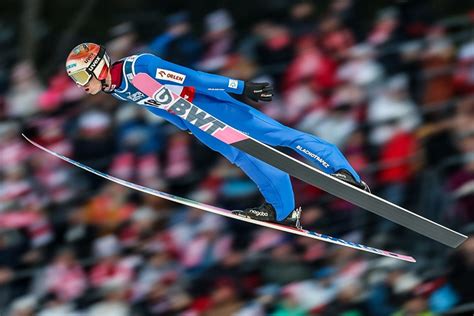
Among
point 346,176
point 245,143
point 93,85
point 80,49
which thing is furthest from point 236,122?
point 80,49

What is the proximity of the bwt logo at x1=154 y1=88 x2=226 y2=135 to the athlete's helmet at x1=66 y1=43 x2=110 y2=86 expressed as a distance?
351 mm

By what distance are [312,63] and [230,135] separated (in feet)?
6.78

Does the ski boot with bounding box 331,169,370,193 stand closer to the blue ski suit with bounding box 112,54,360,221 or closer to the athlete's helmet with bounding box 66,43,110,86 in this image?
the blue ski suit with bounding box 112,54,360,221

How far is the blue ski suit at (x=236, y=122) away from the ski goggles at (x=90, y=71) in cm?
13

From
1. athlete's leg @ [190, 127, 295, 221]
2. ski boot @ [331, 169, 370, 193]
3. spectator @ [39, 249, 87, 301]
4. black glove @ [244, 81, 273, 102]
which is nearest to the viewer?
black glove @ [244, 81, 273, 102]

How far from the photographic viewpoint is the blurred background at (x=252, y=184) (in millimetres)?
7340

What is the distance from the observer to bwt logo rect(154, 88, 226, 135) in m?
5.71

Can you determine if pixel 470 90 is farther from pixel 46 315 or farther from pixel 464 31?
pixel 46 315

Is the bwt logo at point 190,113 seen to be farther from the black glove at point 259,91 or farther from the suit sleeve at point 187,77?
the black glove at point 259,91

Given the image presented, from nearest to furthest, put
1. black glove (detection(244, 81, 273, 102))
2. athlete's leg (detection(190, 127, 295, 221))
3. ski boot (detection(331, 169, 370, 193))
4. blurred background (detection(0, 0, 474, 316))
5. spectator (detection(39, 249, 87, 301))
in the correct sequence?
black glove (detection(244, 81, 273, 102))
ski boot (detection(331, 169, 370, 193))
athlete's leg (detection(190, 127, 295, 221))
blurred background (detection(0, 0, 474, 316))
spectator (detection(39, 249, 87, 301))

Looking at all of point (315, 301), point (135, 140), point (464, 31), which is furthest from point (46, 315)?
point (464, 31)

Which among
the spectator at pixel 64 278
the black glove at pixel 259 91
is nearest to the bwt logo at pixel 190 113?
the black glove at pixel 259 91

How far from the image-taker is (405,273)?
730 centimetres

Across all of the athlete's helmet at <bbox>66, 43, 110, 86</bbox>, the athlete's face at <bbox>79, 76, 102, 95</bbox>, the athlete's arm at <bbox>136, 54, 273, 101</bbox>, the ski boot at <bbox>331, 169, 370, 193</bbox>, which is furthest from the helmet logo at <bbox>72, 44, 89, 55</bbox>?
the ski boot at <bbox>331, 169, 370, 193</bbox>
